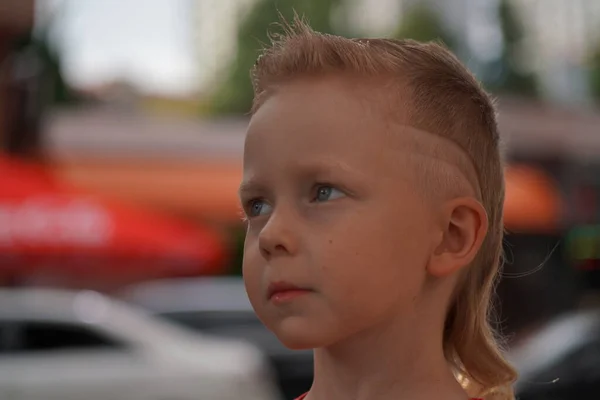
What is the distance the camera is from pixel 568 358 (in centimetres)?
610

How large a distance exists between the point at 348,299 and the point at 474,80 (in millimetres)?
379

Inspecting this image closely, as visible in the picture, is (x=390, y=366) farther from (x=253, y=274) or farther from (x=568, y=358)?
(x=568, y=358)

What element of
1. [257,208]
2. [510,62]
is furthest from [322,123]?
[510,62]

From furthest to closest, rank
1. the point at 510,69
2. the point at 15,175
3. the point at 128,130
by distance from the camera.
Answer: the point at 510,69
the point at 128,130
the point at 15,175

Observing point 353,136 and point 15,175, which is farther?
point 15,175

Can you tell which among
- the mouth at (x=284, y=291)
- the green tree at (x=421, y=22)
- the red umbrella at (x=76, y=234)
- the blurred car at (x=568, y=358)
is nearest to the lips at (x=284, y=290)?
the mouth at (x=284, y=291)

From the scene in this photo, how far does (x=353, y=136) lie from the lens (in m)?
1.23

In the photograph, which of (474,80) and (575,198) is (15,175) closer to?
(474,80)

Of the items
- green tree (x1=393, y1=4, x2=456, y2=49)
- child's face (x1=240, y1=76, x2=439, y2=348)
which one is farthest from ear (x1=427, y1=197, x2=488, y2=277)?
green tree (x1=393, y1=4, x2=456, y2=49)

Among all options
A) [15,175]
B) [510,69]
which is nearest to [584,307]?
[15,175]

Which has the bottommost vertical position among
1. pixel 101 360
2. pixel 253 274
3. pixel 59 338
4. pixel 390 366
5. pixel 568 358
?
pixel 101 360

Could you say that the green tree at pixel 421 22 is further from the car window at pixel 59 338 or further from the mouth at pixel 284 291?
the mouth at pixel 284 291

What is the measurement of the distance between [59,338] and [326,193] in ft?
20.5

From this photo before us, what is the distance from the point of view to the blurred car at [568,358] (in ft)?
19.1
